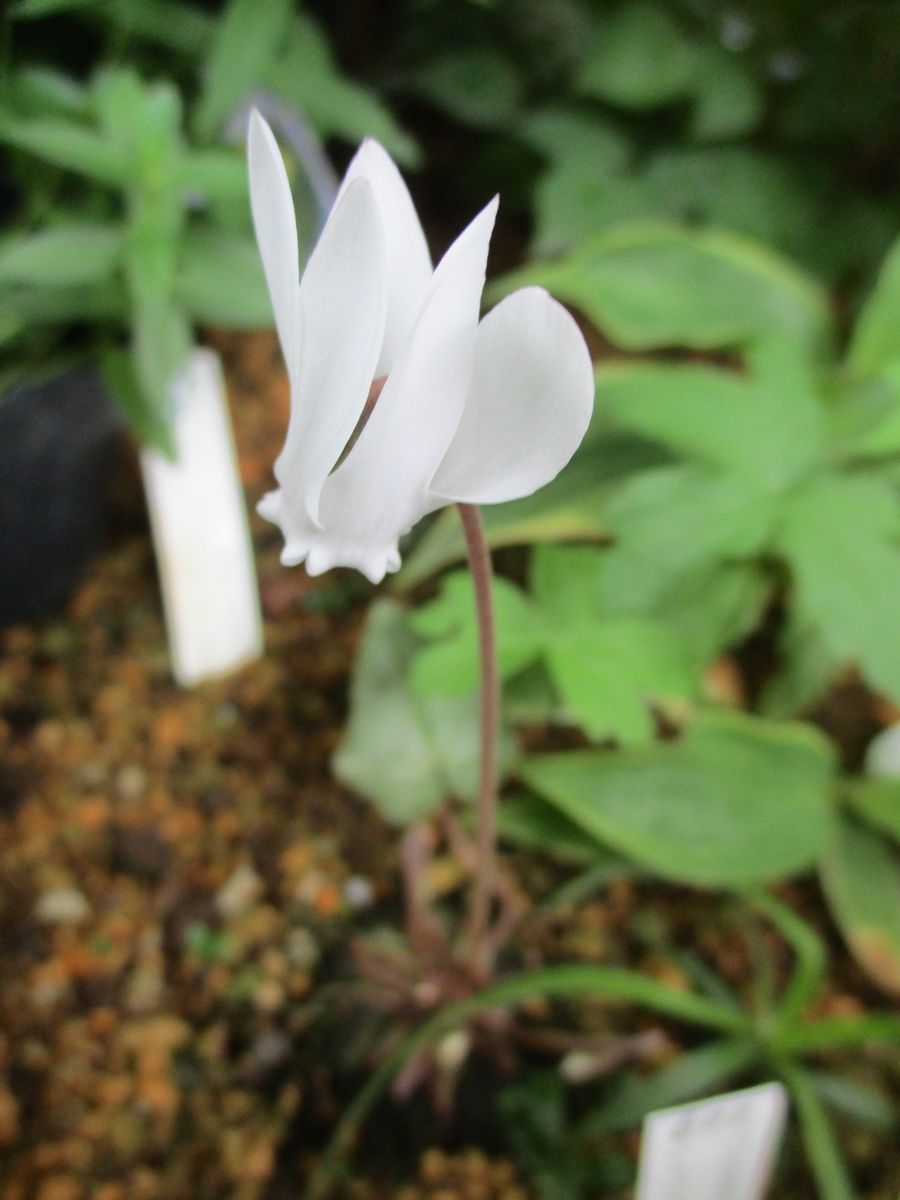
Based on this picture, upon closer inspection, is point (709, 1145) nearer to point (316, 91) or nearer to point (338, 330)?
point (338, 330)

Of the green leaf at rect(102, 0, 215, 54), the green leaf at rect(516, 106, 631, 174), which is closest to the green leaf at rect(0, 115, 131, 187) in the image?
the green leaf at rect(102, 0, 215, 54)

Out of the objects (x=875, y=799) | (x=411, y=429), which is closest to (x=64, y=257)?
(x=411, y=429)

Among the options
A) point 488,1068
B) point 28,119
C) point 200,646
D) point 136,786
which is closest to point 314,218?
point 28,119

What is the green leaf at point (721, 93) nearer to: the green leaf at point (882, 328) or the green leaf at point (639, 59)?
the green leaf at point (639, 59)

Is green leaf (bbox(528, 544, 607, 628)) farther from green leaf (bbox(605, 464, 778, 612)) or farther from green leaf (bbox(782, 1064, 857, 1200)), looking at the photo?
green leaf (bbox(782, 1064, 857, 1200))

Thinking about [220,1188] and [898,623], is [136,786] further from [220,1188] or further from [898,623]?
[898,623]

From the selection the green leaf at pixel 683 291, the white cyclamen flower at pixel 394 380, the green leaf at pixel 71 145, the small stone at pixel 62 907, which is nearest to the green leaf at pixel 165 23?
the green leaf at pixel 71 145
